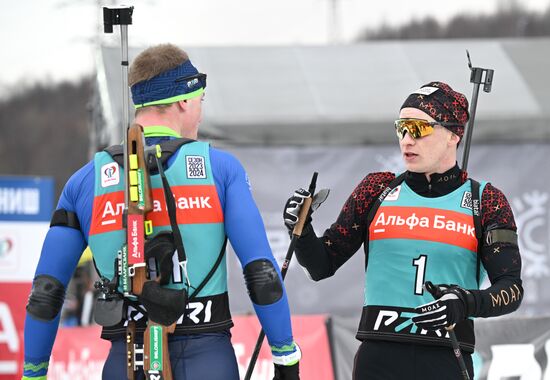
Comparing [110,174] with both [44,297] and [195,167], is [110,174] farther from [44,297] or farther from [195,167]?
[44,297]

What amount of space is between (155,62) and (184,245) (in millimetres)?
706

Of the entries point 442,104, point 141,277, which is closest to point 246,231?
point 141,277

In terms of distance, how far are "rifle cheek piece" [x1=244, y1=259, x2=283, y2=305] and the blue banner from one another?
6.25 metres

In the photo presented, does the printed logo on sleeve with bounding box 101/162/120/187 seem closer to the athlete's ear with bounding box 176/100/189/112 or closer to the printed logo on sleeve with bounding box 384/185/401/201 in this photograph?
the athlete's ear with bounding box 176/100/189/112

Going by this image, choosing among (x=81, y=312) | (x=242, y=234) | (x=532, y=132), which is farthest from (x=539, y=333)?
(x=81, y=312)

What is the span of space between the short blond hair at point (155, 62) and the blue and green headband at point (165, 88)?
2 cm

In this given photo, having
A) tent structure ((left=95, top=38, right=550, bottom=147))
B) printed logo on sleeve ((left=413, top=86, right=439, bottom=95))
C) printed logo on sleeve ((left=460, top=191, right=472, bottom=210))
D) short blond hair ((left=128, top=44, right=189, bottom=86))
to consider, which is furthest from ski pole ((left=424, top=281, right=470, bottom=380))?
tent structure ((left=95, top=38, right=550, bottom=147))

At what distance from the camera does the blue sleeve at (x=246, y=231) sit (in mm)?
3512

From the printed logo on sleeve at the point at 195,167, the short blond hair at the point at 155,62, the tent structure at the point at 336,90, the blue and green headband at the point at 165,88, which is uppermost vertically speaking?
the short blond hair at the point at 155,62

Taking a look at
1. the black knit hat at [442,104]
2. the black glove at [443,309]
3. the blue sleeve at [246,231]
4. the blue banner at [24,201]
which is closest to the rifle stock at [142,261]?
the blue sleeve at [246,231]

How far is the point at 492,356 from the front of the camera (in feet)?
22.0

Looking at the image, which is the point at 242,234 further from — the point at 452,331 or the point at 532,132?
the point at 532,132

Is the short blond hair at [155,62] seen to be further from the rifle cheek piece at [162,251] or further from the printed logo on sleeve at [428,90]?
the printed logo on sleeve at [428,90]

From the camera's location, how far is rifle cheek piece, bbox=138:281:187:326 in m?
A: 3.37
